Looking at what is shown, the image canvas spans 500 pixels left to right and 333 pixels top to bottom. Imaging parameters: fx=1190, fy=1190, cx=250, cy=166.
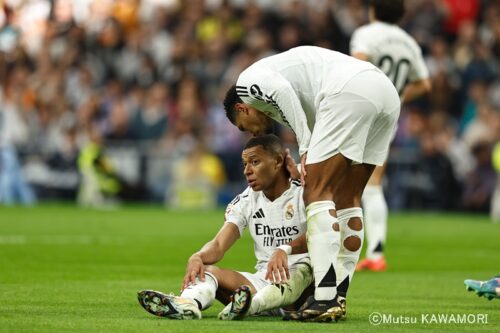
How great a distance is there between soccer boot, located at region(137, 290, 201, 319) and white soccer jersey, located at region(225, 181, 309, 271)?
76 centimetres

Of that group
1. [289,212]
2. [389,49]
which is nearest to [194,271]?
[289,212]

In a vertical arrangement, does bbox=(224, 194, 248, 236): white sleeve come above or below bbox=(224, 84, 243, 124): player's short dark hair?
below

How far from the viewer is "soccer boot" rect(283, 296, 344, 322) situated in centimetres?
711

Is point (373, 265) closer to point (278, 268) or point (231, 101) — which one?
point (231, 101)

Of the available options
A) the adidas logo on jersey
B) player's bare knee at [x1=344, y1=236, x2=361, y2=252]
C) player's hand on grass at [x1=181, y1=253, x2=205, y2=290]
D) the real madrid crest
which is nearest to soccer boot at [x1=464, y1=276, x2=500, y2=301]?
player's bare knee at [x1=344, y1=236, x2=361, y2=252]

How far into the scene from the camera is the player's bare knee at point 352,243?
790 cm

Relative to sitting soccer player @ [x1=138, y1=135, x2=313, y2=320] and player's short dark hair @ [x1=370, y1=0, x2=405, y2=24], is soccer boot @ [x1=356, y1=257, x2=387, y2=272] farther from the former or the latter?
sitting soccer player @ [x1=138, y1=135, x2=313, y2=320]

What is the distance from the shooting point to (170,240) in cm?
1600

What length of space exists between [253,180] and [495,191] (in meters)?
16.4

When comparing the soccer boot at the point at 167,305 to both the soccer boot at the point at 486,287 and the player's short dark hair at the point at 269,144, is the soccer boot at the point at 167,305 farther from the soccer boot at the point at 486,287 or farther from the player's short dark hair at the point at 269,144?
the soccer boot at the point at 486,287

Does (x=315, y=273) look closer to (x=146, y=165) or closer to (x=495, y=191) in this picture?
(x=495, y=191)

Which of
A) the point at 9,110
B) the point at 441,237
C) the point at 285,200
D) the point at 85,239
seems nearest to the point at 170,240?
the point at 85,239

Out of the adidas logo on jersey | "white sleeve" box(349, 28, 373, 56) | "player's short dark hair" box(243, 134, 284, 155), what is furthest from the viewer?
"white sleeve" box(349, 28, 373, 56)

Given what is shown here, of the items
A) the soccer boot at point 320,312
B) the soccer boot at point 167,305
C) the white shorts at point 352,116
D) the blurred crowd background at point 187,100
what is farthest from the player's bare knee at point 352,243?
the blurred crowd background at point 187,100
